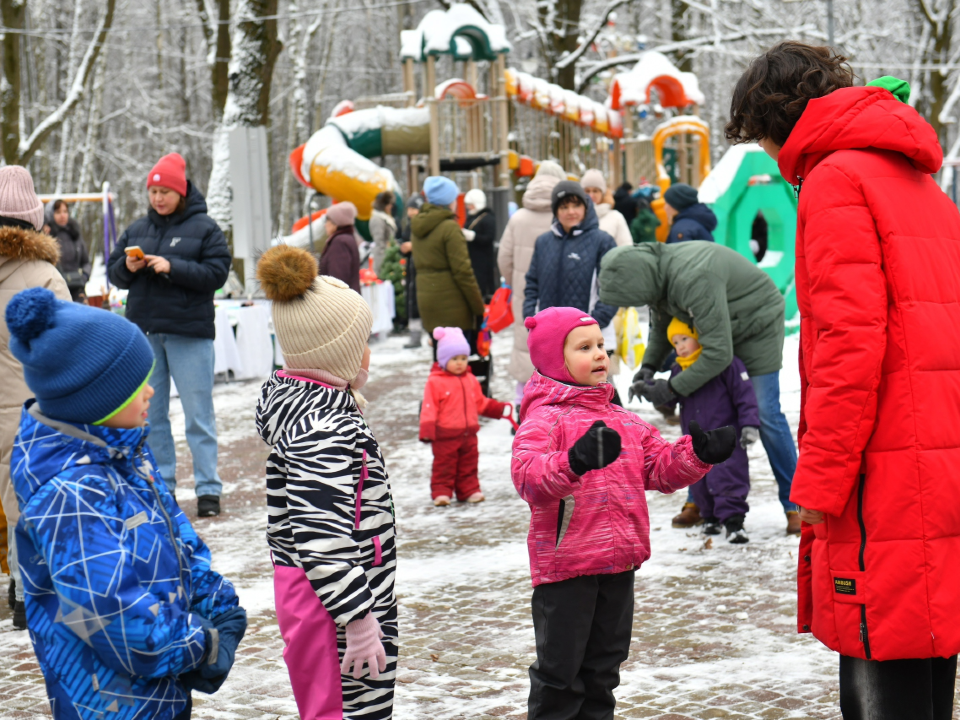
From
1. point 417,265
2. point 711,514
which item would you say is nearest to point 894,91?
point 711,514

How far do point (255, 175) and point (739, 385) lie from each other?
8418 mm

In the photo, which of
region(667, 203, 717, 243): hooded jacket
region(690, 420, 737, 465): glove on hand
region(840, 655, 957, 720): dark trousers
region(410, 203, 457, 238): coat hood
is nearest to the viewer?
region(840, 655, 957, 720): dark trousers

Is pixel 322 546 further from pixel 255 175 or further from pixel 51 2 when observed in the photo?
pixel 51 2

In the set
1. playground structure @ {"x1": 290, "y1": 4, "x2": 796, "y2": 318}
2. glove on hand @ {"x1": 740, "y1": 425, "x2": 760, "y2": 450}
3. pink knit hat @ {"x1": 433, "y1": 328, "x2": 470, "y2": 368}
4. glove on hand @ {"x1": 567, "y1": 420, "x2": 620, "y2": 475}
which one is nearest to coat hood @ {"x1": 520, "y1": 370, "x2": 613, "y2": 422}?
glove on hand @ {"x1": 567, "y1": 420, "x2": 620, "y2": 475}

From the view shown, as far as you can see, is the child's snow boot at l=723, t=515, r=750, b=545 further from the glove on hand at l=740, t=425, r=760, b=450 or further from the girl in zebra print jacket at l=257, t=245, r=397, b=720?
the girl in zebra print jacket at l=257, t=245, r=397, b=720

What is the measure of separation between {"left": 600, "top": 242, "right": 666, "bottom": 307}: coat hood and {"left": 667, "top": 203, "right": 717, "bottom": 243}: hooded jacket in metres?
2.94

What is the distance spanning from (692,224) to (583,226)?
4.03 ft

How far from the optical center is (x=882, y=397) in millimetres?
2643

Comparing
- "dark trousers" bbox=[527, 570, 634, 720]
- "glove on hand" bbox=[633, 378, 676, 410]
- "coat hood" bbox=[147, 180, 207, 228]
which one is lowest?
"dark trousers" bbox=[527, 570, 634, 720]

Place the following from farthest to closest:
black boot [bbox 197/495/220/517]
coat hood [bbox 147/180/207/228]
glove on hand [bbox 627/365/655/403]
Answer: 1. black boot [bbox 197/495/220/517]
2. coat hood [bbox 147/180/207/228]
3. glove on hand [bbox 627/365/655/403]

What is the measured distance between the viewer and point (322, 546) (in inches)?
114

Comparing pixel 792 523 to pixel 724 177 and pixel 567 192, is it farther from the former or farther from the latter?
pixel 724 177

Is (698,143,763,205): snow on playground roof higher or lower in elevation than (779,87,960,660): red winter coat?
higher

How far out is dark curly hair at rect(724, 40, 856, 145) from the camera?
111 inches
